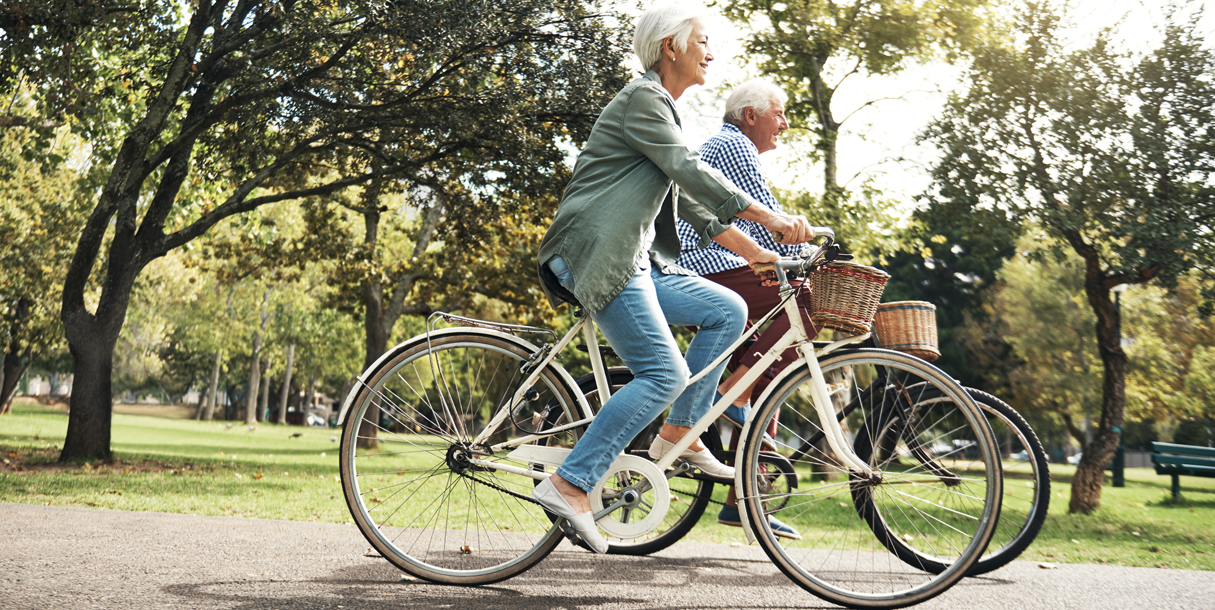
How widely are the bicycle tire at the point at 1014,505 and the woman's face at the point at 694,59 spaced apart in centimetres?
153

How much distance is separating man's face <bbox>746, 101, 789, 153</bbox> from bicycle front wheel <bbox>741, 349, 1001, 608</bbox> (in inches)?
48.2

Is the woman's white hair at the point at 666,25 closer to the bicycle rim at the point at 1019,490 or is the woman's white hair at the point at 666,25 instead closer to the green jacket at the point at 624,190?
the green jacket at the point at 624,190

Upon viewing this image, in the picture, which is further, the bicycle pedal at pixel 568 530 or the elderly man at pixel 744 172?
the elderly man at pixel 744 172

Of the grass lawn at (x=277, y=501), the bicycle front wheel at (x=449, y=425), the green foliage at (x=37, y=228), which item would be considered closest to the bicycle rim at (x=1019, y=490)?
the grass lawn at (x=277, y=501)

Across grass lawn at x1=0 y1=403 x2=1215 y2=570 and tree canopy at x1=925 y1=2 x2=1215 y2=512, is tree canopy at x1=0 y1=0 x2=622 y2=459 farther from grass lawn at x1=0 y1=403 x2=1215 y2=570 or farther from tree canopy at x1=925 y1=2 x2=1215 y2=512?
tree canopy at x1=925 y1=2 x2=1215 y2=512

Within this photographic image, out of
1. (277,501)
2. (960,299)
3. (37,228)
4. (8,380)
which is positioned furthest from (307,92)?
(960,299)

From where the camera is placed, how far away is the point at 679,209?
10.9 ft

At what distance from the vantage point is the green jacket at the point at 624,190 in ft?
9.79

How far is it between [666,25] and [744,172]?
109 centimetres

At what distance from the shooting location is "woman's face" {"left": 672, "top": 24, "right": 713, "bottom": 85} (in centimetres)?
315

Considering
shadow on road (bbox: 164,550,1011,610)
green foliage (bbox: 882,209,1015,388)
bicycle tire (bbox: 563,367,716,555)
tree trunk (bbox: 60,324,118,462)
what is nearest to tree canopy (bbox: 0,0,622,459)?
tree trunk (bbox: 60,324,118,462)

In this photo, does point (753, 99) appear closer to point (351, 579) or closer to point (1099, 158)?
point (351, 579)

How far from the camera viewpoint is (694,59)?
3.17m

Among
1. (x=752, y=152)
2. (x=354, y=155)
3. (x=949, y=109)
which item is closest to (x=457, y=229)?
(x=354, y=155)
